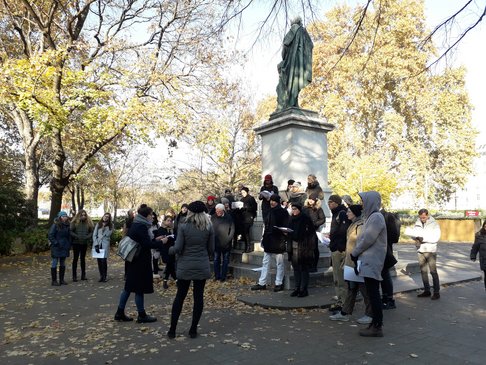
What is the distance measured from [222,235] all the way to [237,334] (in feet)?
11.7

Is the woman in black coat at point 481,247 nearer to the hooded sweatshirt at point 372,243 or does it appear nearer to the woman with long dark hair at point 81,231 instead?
the hooded sweatshirt at point 372,243

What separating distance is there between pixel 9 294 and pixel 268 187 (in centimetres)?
633

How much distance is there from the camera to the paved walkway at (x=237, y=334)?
461 cm

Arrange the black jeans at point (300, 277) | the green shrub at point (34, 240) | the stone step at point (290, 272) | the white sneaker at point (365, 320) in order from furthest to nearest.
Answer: the green shrub at point (34, 240) → the stone step at point (290, 272) → the black jeans at point (300, 277) → the white sneaker at point (365, 320)

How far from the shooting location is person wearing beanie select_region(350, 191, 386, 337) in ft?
17.1

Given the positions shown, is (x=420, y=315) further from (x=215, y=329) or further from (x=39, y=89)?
(x=39, y=89)

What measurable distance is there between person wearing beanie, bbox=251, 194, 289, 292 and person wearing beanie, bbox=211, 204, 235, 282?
1222mm

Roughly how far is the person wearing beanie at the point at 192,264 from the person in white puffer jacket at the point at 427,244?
4.53 m

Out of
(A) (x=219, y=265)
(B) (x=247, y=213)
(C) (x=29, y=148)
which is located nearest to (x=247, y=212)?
(B) (x=247, y=213)

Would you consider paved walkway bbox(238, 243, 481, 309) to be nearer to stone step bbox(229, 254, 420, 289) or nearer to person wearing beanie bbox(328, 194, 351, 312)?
stone step bbox(229, 254, 420, 289)

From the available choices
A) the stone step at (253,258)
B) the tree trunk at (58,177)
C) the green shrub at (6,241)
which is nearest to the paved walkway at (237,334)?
the stone step at (253,258)

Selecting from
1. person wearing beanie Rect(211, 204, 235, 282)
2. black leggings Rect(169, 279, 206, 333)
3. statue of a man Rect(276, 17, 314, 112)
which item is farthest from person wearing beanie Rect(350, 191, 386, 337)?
statue of a man Rect(276, 17, 314, 112)

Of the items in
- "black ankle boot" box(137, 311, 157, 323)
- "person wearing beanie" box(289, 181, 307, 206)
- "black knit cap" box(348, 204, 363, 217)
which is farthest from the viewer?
"person wearing beanie" box(289, 181, 307, 206)

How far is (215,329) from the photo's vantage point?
18.8 feet
